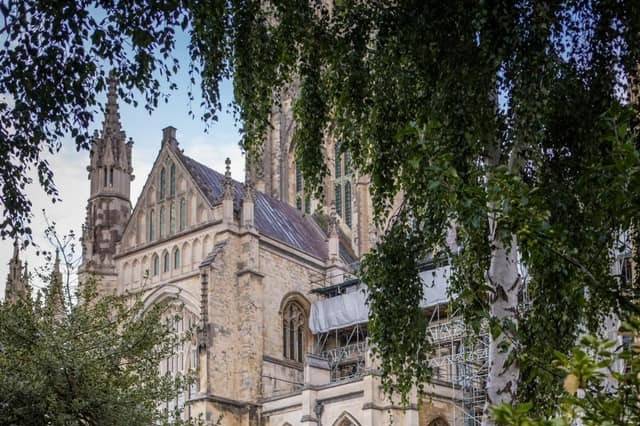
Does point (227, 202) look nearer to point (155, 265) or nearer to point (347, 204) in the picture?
point (155, 265)

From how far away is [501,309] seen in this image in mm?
11820

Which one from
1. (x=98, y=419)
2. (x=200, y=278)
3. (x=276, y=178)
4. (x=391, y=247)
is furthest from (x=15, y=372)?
(x=276, y=178)

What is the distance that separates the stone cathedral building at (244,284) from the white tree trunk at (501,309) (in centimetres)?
2097

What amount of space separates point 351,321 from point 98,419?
69.9 ft

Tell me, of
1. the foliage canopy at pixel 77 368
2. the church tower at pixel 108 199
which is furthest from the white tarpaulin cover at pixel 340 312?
the foliage canopy at pixel 77 368

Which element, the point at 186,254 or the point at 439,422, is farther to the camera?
the point at 186,254

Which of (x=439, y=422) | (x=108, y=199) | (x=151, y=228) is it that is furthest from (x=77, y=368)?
(x=108, y=199)

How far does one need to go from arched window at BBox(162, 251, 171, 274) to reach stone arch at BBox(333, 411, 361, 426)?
8946 mm

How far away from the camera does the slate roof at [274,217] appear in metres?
40.2

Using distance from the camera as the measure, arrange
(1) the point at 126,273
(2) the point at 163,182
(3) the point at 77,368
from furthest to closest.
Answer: (2) the point at 163,182 → (1) the point at 126,273 → (3) the point at 77,368

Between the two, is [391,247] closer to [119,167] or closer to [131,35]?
[131,35]

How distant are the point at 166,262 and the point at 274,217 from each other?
4915mm

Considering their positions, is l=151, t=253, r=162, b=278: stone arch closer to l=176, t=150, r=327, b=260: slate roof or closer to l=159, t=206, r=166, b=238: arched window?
l=159, t=206, r=166, b=238: arched window

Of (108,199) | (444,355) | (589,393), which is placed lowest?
(589,393)
